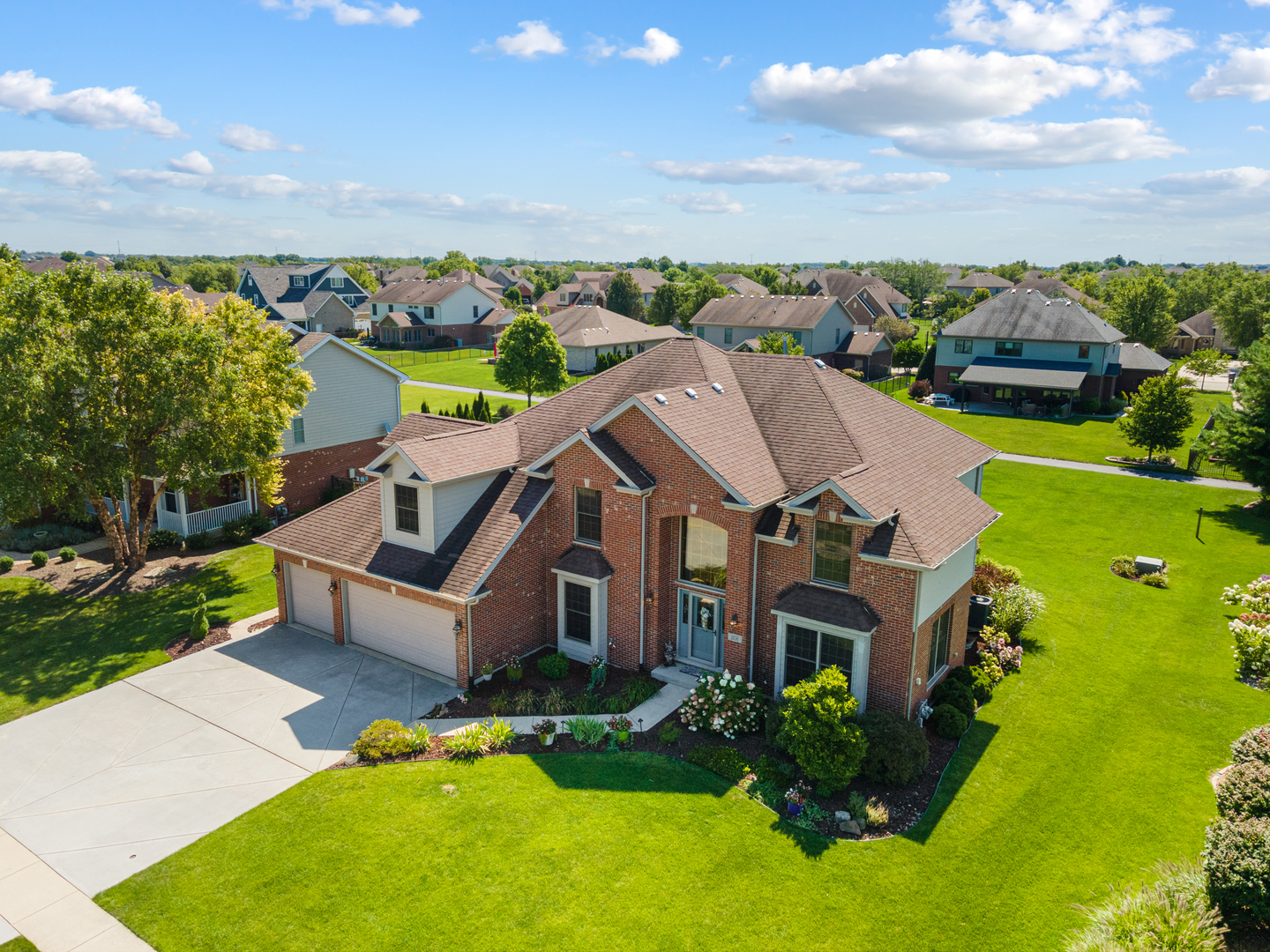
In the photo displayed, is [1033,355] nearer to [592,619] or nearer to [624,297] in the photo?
[592,619]

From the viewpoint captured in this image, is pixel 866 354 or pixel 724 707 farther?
pixel 866 354

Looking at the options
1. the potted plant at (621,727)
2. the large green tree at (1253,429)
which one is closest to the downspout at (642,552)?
the potted plant at (621,727)

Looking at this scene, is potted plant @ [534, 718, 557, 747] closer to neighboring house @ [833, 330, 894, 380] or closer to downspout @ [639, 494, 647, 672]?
downspout @ [639, 494, 647, 672]

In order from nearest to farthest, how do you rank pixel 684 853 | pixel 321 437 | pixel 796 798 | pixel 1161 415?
pixel 684 853, pixel 796 798, pixel 321 437, pixel 1161 415

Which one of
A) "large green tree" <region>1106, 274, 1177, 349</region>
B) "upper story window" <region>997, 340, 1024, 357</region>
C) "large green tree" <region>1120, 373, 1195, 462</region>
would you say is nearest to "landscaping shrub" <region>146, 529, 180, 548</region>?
"large green tree" <region>1120, 373, 1195, 462</region>

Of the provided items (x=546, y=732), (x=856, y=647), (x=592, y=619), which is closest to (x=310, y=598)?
(x=592, y=619)

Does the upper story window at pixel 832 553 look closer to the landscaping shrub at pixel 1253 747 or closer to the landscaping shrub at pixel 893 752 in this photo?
the landscaping shrub at pixel 893 752

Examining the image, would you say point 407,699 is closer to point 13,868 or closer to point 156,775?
point 156,775
